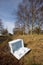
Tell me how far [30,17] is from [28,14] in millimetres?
429

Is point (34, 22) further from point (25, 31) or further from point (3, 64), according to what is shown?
point (3, 64)

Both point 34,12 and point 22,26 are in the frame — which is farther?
point 22,26

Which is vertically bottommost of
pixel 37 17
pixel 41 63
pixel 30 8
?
pixel 41 63

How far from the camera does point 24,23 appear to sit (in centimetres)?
1351

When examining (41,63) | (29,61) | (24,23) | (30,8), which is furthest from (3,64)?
(24,23)

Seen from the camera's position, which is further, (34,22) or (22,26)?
(22,26)

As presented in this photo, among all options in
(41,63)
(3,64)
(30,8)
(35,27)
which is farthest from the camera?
(35,27)

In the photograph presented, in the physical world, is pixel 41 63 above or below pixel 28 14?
below

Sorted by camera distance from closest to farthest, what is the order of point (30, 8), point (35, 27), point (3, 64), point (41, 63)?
point (3, 64) < point (41, 63) < point (30, 8) < point (35, 27)

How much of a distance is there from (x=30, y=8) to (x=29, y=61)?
928 centimetres

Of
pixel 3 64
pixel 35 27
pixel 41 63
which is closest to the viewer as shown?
pixel 3 64

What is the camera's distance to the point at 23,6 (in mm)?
12375

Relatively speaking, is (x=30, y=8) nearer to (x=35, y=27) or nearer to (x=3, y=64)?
(x=35, y=27)

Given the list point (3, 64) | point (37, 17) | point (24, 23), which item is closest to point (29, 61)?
point (3, 64)
